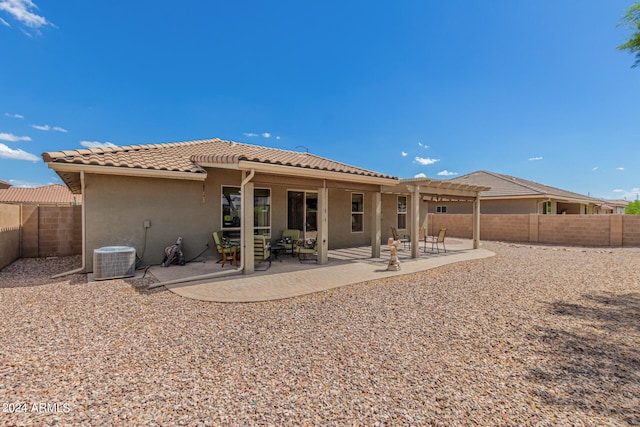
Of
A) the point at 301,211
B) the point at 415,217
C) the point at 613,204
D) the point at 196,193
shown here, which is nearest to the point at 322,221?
the point at 301,211

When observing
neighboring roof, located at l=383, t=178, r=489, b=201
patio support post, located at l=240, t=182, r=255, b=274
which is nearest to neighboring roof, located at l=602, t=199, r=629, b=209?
neighboring roof, located at l=383, t=178, r=489, b=201

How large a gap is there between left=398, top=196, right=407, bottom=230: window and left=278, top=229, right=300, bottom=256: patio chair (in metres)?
6.98

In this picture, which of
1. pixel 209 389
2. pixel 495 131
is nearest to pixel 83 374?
pixel 209 389

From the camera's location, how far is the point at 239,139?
499 inches

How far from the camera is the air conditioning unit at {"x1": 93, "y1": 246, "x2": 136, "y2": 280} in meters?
6.77

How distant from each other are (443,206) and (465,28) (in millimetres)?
14654

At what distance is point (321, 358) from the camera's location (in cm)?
329

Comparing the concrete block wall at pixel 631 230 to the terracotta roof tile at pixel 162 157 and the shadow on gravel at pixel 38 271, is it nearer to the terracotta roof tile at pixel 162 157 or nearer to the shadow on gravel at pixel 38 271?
the terracotta roof tile at pixel 162 157

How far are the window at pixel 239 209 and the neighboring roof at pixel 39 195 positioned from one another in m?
26.3

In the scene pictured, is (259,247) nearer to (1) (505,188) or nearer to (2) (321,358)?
(2) (321,358)

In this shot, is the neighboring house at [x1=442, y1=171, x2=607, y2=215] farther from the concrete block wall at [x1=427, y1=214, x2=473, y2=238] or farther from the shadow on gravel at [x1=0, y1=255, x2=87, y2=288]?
the shadow on gravel at [x1=0, y1=255, x2=87, y2=288]

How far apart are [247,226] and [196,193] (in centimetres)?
274

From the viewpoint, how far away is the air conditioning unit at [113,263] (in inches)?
267

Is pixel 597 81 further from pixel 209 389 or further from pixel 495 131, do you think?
pixel 209 389
